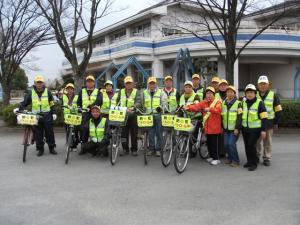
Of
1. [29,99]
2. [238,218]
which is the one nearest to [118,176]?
[238,218]

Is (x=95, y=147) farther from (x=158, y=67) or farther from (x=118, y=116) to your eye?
(x=158, y=67)

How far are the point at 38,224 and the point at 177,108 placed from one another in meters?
4.53

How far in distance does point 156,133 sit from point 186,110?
46.4 inches

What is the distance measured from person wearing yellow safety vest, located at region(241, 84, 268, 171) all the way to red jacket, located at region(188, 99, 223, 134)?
0.55 meters

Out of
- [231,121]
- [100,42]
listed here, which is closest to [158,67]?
[100,42]

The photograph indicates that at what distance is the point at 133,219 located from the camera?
4.77 m

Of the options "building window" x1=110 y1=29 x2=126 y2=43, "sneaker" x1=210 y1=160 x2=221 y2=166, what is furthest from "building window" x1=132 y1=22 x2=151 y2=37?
"sneaker" x1=210 y1=160 x2=221 y2=166

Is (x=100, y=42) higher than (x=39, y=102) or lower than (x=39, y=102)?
higher

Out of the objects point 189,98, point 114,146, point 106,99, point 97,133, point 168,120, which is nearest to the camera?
point 168,120

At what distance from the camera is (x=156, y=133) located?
8875 mm

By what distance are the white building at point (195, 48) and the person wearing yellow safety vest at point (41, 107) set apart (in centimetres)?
1542

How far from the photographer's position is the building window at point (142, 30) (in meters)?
34.1

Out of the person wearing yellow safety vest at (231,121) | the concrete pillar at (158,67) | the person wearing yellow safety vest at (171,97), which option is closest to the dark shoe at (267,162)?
the person wearing yellow safety vest at (231,121)

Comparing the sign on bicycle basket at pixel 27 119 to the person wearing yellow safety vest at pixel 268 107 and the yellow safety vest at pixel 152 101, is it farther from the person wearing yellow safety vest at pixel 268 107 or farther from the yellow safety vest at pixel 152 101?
the person wearing yellow safety vest at pixel 268 107
